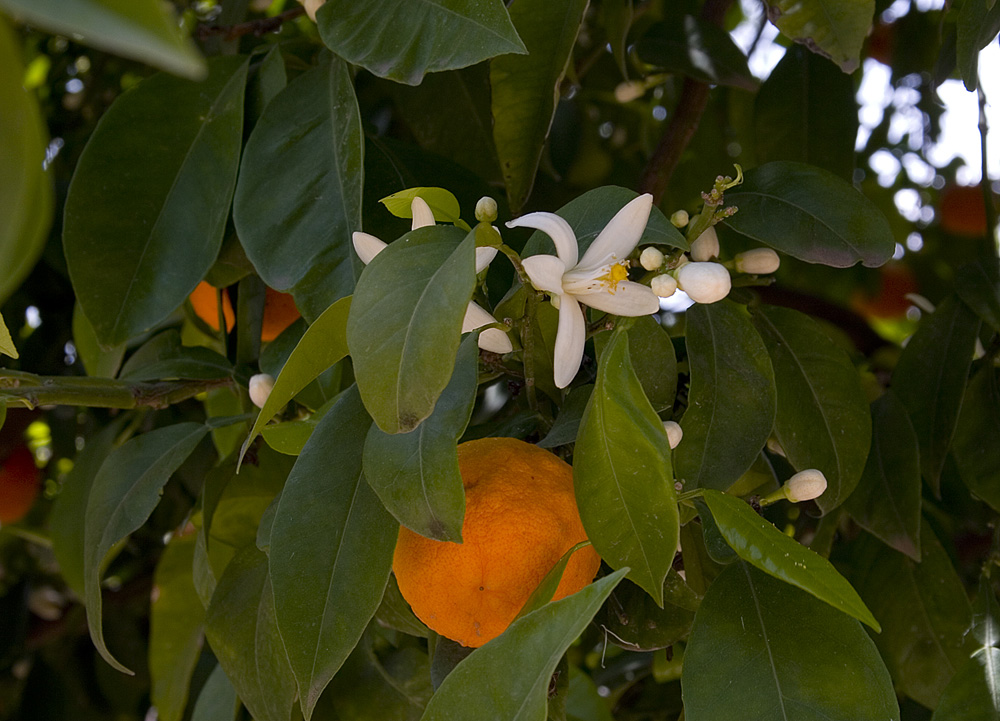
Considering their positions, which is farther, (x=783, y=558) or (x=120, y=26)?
(x=783, y=558)

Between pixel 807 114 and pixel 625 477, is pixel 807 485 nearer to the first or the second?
pixel 625 477

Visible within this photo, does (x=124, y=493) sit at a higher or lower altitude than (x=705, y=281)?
lower

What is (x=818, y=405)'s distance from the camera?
0.60 m

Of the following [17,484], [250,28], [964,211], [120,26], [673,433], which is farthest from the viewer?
[964,211]

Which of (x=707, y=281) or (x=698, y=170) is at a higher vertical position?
(x=707, y=281)

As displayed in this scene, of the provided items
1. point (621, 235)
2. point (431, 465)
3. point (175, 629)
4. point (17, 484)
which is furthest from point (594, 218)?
point (17, 484)

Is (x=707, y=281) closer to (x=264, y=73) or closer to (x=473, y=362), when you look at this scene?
(x=473, y=362)

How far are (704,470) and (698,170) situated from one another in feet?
2.27

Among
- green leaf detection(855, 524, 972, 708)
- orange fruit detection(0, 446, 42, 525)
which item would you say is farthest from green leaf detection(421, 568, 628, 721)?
orange fruit detection(0, 446, 42, 525)

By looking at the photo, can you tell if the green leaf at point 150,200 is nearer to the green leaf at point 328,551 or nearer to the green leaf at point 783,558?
the green leaf at point 328,551

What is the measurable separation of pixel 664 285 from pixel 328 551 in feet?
0.67

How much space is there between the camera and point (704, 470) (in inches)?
20.0

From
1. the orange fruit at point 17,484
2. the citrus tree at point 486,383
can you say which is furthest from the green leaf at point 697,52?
the orange fruit at point 17,484

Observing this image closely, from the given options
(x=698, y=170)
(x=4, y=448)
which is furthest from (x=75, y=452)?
(x=698, y=170)
